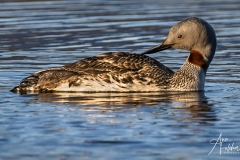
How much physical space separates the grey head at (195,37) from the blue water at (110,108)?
0.54 metres

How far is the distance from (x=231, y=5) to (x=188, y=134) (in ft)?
47.7

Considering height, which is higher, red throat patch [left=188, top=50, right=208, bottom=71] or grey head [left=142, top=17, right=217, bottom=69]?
grey head [left=142, top=17, right=217, bottom=69]

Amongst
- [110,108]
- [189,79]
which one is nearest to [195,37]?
[189,79]

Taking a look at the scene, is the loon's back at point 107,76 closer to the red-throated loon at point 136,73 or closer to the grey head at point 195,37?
the red-throated loon at point 136,73

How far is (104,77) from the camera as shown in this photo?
1112 centimetres

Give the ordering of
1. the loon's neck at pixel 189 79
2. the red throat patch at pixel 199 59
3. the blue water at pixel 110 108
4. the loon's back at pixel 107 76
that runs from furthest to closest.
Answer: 1. the red throat patch at pixel 199 59
2. the loon's neck at pixel 189 79
3. the loon's back at pixel 107 76
4. the blue water at pixel 110 108

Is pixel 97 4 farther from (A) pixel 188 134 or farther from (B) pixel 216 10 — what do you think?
(A) pixel 188 134

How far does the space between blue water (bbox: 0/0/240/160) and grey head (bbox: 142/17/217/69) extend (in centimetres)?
54

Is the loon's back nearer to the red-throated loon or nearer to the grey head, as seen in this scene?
the red-throated loon

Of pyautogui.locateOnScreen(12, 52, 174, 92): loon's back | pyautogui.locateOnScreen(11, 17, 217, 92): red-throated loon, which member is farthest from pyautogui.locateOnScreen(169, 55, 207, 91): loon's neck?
pyautogui.locateOnScreen(12, 52, 174, 92): loon's back

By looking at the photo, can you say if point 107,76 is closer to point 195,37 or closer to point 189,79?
point 189,79

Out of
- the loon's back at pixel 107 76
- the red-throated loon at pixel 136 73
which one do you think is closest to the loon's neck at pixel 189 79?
the red-throated loon at pixel 136 73

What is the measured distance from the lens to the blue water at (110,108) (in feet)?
25.4

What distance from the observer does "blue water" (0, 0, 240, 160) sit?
7.75 meters
